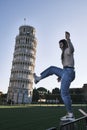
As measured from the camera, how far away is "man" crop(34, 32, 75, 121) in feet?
20.3

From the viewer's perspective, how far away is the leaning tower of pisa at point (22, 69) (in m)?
118

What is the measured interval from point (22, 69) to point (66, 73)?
115m

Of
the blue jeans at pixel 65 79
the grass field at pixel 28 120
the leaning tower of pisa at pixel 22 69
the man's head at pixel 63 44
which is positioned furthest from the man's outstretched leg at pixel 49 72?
the leaning tower of pisa at pixel 22 69

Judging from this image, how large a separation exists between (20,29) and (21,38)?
22.3 ft

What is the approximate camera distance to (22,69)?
396ft

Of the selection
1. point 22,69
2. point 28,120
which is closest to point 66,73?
point 28,120

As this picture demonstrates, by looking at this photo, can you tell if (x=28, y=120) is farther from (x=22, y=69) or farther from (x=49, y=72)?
(x=22, y=69)

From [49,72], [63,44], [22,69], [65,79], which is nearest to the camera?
[65,79]

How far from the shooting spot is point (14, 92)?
119625 millimetres

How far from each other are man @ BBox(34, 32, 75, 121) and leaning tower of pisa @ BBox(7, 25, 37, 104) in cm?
11013

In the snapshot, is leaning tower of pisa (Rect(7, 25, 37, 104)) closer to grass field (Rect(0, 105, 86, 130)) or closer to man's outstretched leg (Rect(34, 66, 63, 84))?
grass field (Rect(0, 105, 86, 130))

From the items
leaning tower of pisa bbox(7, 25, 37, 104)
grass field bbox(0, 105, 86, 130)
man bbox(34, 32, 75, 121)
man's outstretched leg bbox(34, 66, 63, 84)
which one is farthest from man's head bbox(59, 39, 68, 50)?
leaning tower of pisa bbox(7, 25, 37, 104)

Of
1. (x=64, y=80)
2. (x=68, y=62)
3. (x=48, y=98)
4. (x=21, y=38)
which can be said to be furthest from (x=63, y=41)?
(x=21, y=38)

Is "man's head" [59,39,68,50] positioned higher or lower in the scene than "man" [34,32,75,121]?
higher
